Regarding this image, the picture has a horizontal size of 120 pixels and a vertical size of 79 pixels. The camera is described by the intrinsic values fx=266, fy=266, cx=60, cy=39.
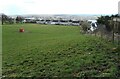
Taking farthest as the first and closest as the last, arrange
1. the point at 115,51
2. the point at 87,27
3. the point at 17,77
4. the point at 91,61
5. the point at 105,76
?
1. the point at 87,27
2. the point at 115,51
3. the point at 91,61
4. the point at 17,77
5. the point at 105,76

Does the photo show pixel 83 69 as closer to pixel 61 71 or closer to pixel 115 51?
pixel 61 71

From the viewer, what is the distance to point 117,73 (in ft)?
23.6

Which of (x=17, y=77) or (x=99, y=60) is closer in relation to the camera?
(x=17, y=77)

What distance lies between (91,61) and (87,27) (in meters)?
35.6

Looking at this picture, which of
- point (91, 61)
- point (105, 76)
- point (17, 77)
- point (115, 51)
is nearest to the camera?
point (105, 76)

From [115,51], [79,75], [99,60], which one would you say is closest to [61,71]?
[79,75]

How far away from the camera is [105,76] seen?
22.5ft

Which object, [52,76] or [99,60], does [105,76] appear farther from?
[99,60]

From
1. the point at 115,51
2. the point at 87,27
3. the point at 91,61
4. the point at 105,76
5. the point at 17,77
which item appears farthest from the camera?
the point at 87,27

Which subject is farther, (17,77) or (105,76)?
(17,77)

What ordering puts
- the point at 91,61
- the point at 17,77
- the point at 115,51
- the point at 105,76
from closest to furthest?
the point at 105,76
the point at 17,77
the point at 91,61
the point at 115,51

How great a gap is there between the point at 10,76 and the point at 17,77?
416mm

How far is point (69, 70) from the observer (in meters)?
7.75

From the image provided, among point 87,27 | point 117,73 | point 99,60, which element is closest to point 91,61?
point 99,60
